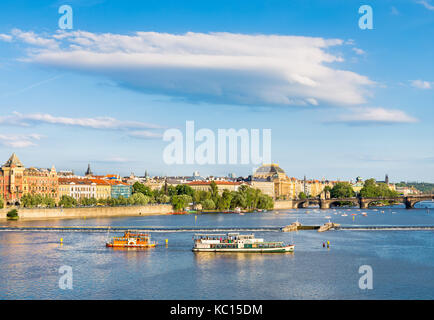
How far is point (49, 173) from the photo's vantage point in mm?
138750

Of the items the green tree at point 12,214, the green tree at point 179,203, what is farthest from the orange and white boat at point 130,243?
the green tree at point 179,203

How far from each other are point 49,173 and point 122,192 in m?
35.6

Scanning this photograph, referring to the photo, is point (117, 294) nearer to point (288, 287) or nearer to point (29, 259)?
point (288, 287)

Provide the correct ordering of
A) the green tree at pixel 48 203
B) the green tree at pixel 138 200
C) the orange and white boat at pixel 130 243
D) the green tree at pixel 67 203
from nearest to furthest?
the orange and white boat at pixel 130 243 < the green tree at pixel 48 203 < the green tree at pixel 67 203 < the green tree at pixel 138 200

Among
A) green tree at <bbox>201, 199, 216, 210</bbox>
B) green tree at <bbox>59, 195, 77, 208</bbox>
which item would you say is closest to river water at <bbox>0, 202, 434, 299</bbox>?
green tree at <bbox>59, 195, 77, 208</bbox>

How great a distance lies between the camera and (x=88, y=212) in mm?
117875

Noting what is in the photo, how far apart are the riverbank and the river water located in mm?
38952

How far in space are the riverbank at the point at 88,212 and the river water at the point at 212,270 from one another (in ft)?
128

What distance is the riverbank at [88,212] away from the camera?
4183 inches

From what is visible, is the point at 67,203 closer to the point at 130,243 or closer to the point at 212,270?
the point at 130,243

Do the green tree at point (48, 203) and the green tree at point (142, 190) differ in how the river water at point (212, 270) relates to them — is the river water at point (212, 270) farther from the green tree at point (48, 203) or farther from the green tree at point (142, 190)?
the green tree at point (142, 190)

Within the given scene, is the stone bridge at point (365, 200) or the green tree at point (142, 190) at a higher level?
the green tree at point (142, 190)

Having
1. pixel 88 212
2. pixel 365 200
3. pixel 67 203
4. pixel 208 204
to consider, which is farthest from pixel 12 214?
pixel 365 200
